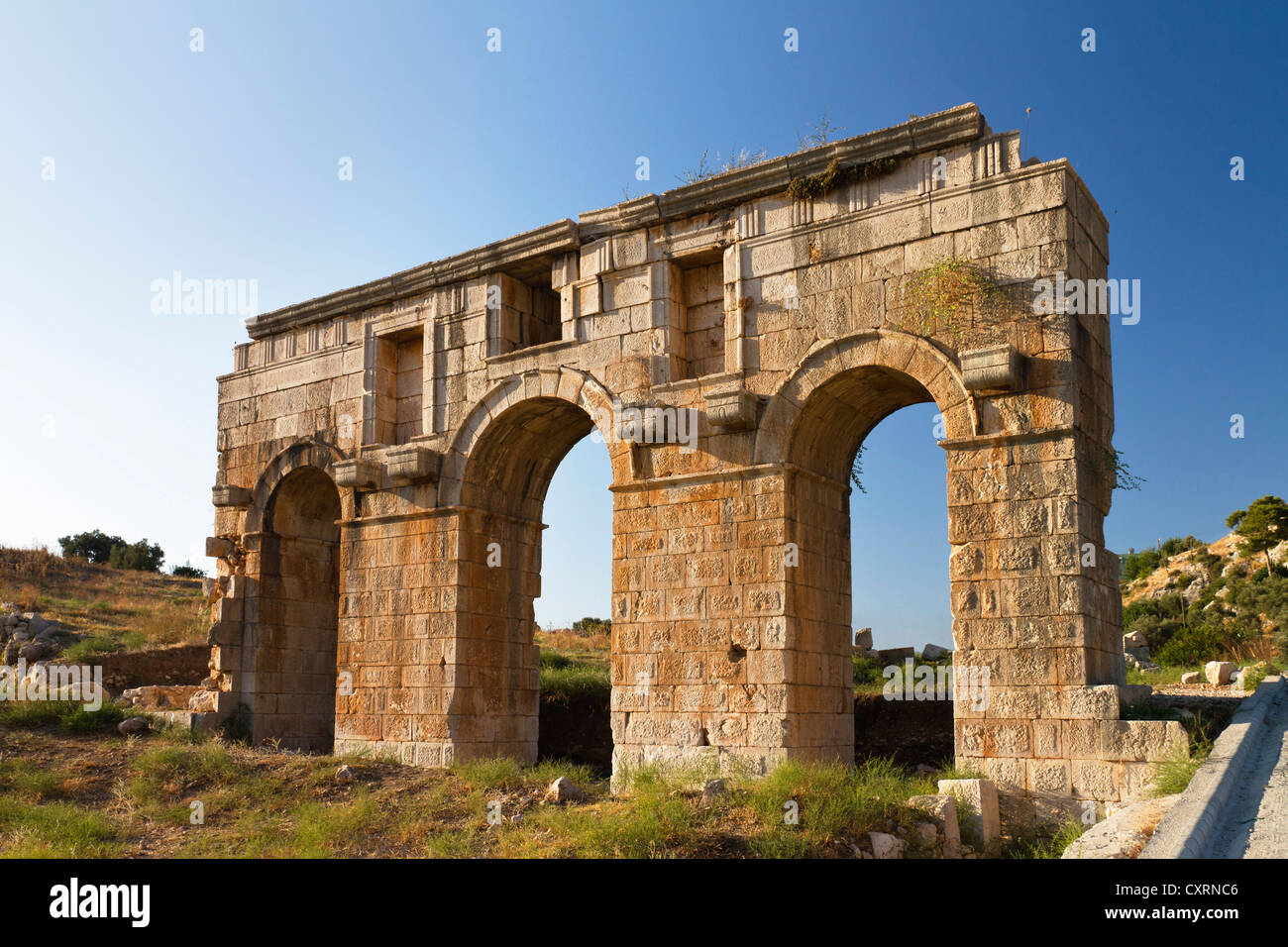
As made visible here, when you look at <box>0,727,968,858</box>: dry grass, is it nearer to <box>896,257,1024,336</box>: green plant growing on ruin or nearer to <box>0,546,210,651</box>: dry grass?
<box>896,257,1024,336</box>: green plant growing on ruin

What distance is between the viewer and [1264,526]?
34.1 meters

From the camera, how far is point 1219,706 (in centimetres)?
910

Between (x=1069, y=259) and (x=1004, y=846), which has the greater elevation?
(x=1069, y=259)

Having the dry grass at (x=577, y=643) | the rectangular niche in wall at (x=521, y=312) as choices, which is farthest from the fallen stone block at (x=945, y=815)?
the dry grass at (x=577, y=643)

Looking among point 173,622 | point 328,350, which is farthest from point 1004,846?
point 173,622

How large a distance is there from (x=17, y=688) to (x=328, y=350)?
6.06 metres

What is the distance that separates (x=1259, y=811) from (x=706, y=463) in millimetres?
5773

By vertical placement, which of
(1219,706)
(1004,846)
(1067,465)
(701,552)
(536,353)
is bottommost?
(1004,846)

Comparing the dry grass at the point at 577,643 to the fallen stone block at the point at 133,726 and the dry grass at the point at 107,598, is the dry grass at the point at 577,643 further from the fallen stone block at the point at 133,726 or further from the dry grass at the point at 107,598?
the fallen stone block at the point at 133,726

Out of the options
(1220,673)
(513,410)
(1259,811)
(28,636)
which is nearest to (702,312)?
(513,410)
